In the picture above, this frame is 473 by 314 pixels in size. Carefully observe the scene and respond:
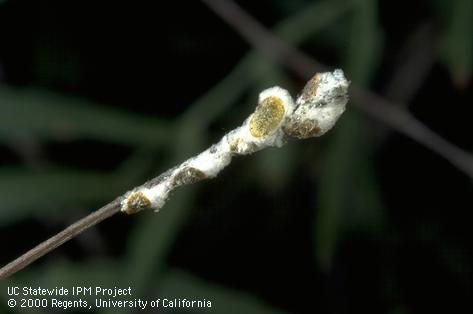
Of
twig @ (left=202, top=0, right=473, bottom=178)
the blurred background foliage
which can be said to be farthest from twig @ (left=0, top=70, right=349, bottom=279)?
twig @ (left=202, top=0, right=473, bottom=178)

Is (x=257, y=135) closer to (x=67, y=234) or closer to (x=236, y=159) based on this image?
(x=67, y=234)

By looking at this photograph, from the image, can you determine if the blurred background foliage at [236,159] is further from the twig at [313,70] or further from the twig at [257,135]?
the twig at [257,135]

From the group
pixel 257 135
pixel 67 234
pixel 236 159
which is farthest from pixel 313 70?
pixel 67 234

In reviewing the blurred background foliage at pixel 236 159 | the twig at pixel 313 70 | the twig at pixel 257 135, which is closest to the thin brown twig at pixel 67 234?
the twig at pixel 257 135

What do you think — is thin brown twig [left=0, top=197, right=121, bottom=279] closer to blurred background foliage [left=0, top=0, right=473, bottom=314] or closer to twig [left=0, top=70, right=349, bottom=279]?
twig [left=0, top=70, right=349, bottom=279]

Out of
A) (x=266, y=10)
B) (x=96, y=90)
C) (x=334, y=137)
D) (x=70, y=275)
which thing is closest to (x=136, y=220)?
(x=70, y=275)
